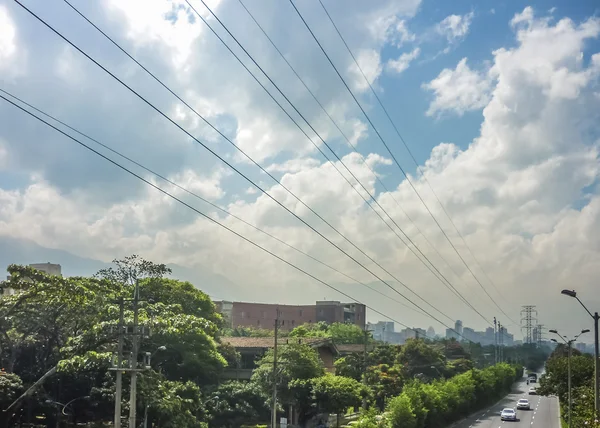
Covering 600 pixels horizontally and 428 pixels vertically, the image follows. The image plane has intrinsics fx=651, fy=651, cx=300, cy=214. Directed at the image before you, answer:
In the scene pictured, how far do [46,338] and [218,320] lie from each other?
23975 mm

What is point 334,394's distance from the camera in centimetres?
4862

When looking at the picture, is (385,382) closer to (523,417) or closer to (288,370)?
(523,417)

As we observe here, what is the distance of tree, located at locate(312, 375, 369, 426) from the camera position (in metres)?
48.7

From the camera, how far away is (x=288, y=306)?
160 meters

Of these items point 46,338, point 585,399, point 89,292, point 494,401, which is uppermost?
point 89,292

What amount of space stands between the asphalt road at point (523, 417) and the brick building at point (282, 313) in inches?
2861

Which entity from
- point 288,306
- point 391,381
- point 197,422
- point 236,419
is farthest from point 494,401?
point 288,306

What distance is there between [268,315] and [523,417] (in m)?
95.8

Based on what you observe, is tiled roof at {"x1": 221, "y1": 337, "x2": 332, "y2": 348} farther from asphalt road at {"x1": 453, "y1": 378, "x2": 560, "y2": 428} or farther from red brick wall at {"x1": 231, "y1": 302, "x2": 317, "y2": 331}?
red brick wall at {"x1": 231, "y1": 302, "x2": 317, "y2": 331}

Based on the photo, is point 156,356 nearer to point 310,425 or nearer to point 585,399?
point 310,425

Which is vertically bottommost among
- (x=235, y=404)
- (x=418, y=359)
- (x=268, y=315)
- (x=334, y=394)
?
(x=235, y=404)

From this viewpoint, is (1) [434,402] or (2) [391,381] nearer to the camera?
(1) [434,402]

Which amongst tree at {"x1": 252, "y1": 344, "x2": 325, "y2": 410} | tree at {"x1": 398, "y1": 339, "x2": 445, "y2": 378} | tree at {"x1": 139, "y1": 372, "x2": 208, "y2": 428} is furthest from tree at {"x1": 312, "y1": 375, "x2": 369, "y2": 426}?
Answer: tree at {"x1": 398, "y1": 339, "x2": 445, "y2": 378}

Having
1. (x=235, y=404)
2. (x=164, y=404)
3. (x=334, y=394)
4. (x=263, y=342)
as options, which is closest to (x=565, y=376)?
(x=334, y=394)
